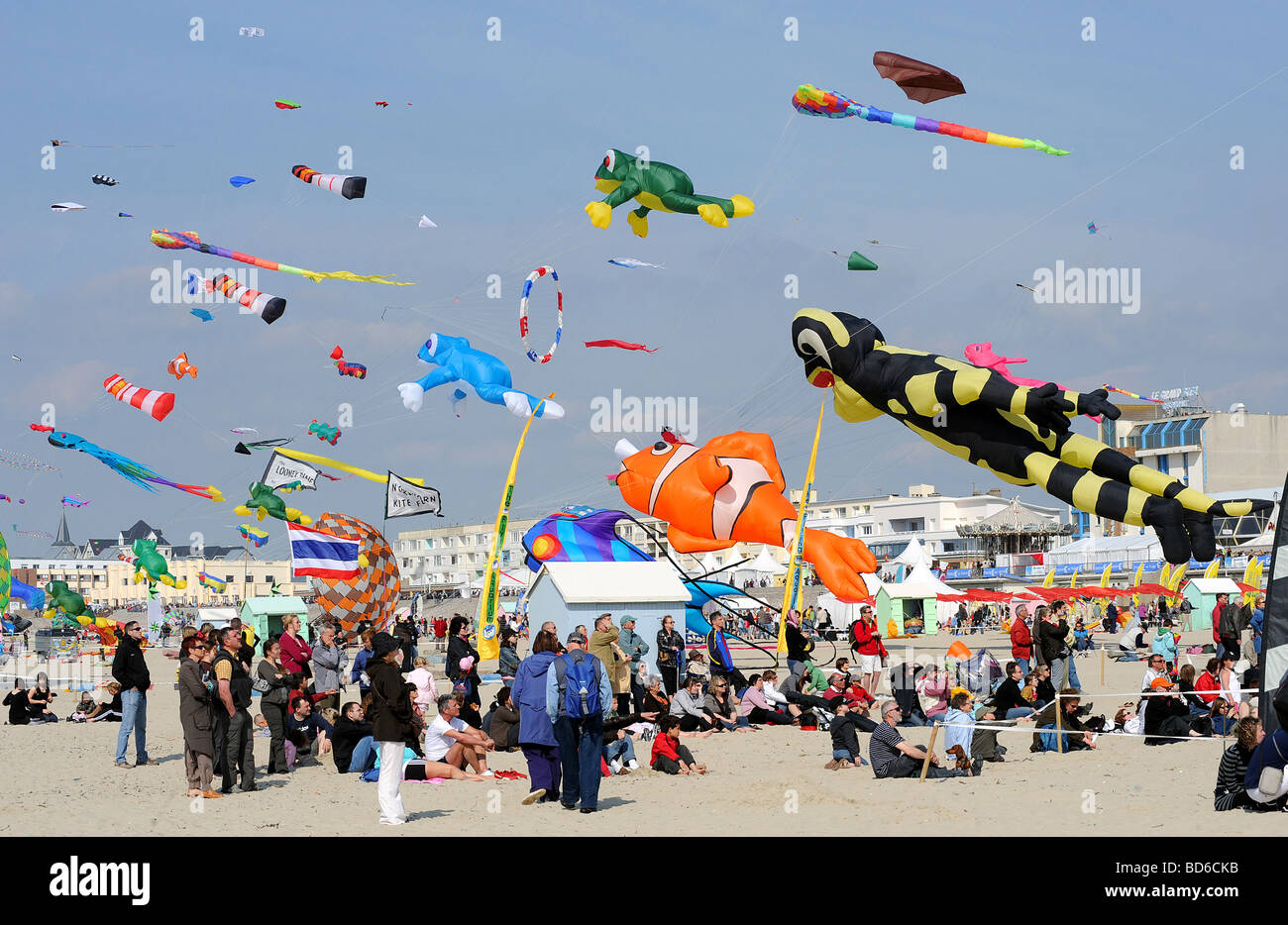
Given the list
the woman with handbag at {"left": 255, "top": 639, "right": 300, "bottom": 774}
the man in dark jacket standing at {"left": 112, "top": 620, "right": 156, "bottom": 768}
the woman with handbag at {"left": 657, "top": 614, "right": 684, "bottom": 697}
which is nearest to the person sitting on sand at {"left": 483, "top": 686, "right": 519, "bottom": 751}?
the woman with handbag at {"left": 255, "top": 639, "right": 300, "bottom": 774}

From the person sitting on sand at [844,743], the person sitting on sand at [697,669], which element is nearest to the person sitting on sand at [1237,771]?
the person sitting on sand at [844,743]

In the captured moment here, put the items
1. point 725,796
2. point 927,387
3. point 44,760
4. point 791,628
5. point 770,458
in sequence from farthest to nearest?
1. point 770,458
2. point 791,628
3. point 44,760
4. point 927,387
5. point 725,796

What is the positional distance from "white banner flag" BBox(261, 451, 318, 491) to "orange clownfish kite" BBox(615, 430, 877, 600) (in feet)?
23.5

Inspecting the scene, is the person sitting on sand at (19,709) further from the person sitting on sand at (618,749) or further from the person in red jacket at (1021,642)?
the person in red jacket at (1021,642)

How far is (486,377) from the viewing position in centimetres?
1992

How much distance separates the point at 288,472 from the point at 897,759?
18.1 metres

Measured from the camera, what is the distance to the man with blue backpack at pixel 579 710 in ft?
34.3

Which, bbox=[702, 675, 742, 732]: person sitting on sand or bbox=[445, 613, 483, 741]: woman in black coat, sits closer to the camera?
bbox=[445, 613, 483, 741]: woman in black coat

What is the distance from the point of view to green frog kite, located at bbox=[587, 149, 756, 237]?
14.1m

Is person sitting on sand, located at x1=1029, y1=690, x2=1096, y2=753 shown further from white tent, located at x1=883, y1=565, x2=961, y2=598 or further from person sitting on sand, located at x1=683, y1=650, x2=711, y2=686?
white tent, located at x1=883, y1=565, x2=961, y2=598

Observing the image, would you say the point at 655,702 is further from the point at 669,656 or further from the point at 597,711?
the point at 597,711

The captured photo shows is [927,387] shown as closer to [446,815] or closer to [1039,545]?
[446,815]

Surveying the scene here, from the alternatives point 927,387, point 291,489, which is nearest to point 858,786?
point 927,387
